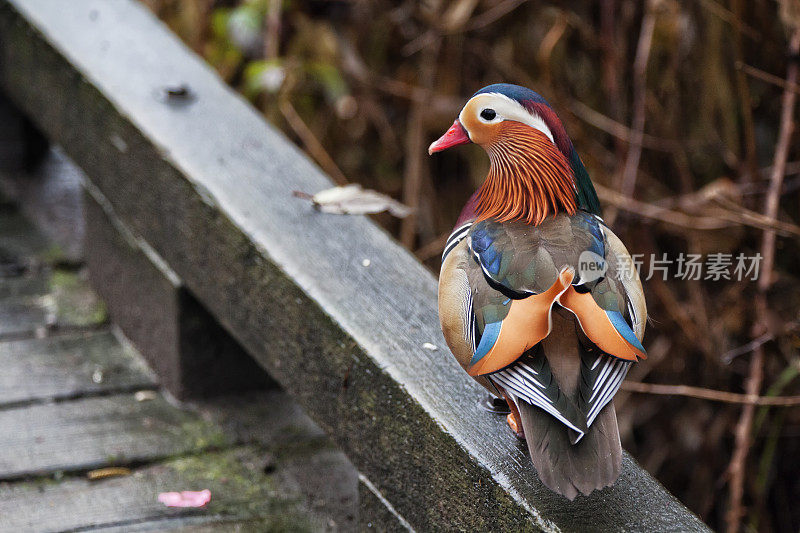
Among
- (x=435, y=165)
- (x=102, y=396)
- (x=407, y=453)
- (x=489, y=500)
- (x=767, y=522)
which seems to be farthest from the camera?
(x=435, y=165)

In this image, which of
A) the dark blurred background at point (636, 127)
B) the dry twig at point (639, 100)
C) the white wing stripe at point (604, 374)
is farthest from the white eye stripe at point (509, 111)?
the dry twig at point (639, 100)

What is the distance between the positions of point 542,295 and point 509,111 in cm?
27

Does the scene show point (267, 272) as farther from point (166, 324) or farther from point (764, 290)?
point (764, 290)

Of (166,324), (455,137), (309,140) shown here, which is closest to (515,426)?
(455,137)

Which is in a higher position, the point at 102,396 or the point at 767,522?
the point at 102,396

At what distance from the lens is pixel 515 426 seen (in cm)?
136

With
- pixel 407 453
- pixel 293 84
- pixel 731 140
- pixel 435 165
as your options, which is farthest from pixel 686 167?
pixel 407 453

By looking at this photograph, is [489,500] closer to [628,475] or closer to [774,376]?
[628,475]

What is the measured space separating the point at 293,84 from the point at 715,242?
5.02ft

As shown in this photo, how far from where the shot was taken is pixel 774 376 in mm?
3061

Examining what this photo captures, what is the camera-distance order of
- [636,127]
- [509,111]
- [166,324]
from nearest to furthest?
[509,111], [166,324], [636,127]

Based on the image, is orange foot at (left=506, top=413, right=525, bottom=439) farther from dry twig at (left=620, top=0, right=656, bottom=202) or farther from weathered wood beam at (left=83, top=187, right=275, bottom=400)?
dry twig at (left=620, top=0, right=656, bottom=202)

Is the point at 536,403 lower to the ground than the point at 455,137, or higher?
lower

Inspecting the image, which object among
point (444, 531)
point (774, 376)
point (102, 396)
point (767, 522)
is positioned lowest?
point (767, 522)
